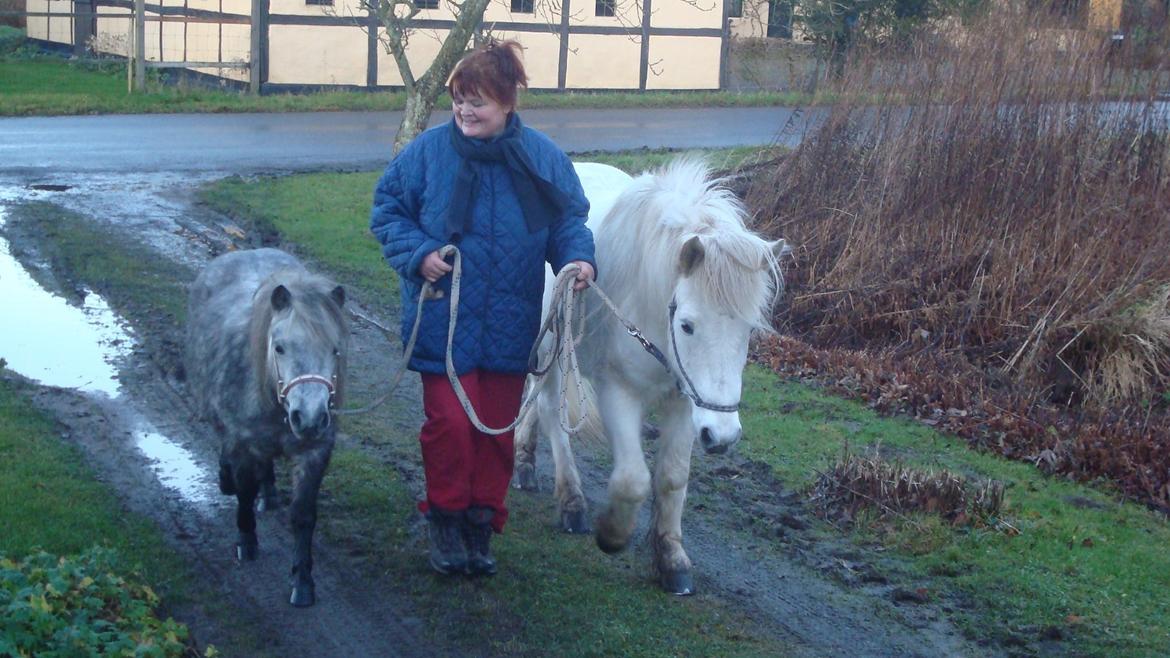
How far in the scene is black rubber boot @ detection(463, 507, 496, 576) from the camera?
5.09 m

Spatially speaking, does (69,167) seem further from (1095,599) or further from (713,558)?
(1095,599)

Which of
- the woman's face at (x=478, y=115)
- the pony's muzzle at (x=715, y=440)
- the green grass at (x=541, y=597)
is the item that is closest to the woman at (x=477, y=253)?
the woman's face at (x=478, y=115)

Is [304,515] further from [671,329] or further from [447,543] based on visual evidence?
[671,329]

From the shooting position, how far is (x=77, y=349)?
26.3 ft

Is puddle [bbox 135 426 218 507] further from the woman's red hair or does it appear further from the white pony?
the woman's red hair

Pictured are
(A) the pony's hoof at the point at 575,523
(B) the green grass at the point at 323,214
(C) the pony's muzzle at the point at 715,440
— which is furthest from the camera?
(B) the green grass at the point at 323,214

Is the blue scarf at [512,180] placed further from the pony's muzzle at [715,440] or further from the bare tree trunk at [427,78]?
the bare tree trunk at [427,78]

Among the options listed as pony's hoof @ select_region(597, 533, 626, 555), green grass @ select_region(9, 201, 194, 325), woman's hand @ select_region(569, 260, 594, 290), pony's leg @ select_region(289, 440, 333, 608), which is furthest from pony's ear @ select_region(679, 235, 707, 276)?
green grass @ select_region(9, 201, 194, 325)

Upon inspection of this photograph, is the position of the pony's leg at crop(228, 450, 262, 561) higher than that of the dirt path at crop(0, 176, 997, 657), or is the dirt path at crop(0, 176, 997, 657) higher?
the pony's leg at crop(228, 450, 262, 561)

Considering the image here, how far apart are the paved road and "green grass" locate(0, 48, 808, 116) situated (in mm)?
770

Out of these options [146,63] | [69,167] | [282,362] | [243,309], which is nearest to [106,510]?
[243,309]

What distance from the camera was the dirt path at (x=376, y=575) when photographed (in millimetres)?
4621

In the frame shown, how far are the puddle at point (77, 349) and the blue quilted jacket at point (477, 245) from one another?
5.79 ft

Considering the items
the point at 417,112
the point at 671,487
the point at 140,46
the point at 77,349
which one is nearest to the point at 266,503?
the point at 671,487
